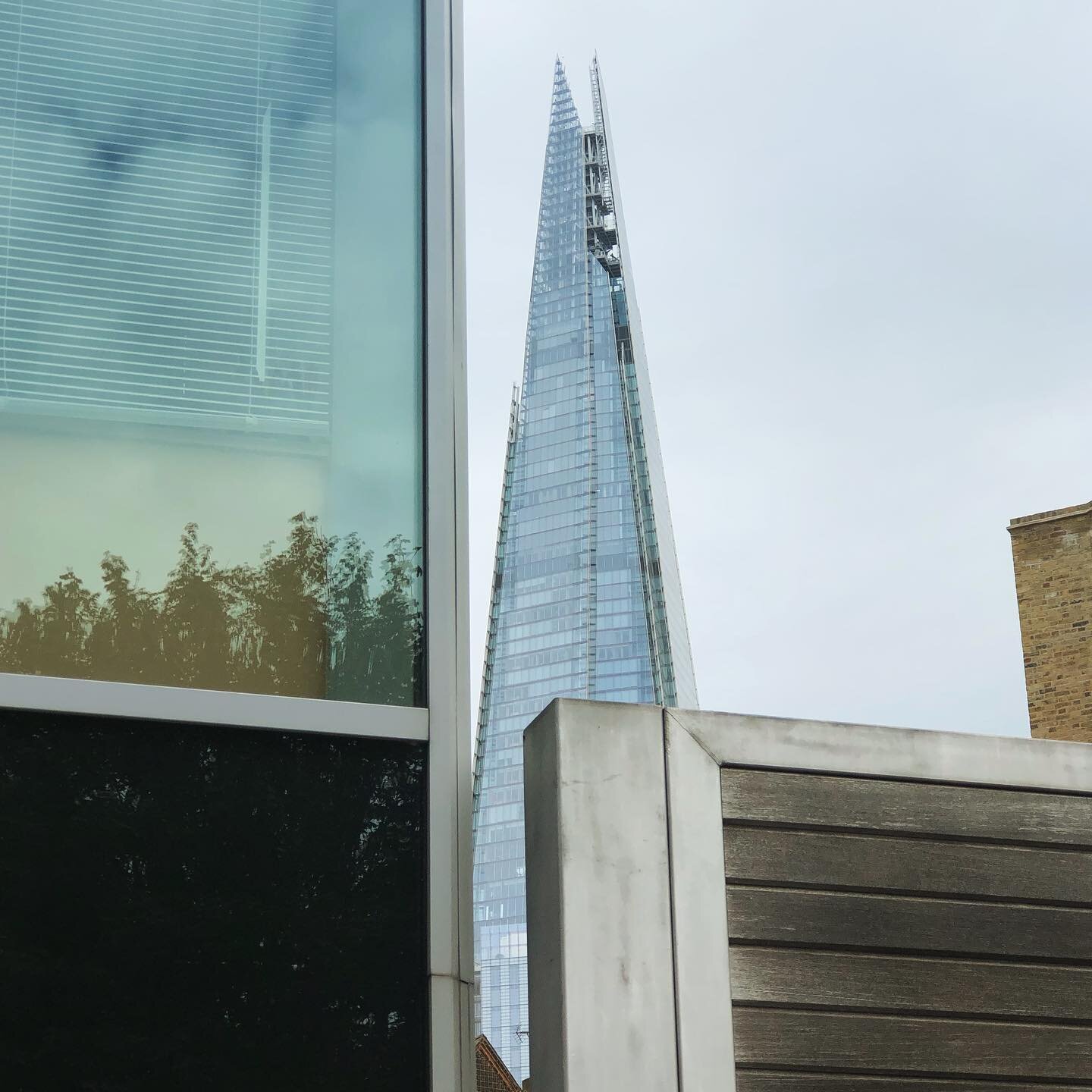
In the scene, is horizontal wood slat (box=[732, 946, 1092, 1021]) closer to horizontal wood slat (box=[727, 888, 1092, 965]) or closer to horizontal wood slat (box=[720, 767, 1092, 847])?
horizontal wood slat (box=[727, 888, 1092, 965])

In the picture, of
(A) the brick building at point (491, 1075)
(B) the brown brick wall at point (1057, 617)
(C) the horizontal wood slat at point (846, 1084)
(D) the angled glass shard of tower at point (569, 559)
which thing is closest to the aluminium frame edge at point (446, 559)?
(C) the horizontal wood slat at point (846, 1084)

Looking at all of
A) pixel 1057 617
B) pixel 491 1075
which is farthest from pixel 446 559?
pixel 491 1075

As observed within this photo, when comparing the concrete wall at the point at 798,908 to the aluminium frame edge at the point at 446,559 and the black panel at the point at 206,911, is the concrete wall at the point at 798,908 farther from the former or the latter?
the black panel at the point at 206,911

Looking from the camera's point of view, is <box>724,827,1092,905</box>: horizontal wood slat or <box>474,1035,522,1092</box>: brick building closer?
<box>724,827,1092,905</box>: horizontal wood slat

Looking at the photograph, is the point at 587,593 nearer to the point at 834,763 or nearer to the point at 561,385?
the point at 561,385

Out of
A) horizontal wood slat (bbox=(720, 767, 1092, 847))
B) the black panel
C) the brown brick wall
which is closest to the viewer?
the black panel

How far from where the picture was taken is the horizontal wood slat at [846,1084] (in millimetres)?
3195

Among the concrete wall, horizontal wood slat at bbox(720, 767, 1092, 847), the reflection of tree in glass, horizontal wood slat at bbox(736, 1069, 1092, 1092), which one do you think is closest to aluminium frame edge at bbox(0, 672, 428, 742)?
the reflection of tree in glass

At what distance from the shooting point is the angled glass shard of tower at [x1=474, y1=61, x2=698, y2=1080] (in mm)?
102938

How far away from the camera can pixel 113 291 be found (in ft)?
11.1

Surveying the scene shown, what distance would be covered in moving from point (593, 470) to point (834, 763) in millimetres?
103715

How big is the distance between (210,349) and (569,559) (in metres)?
102

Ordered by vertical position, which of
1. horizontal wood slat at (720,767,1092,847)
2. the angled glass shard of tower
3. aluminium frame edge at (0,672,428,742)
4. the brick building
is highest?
A: the angled glass shard of tower

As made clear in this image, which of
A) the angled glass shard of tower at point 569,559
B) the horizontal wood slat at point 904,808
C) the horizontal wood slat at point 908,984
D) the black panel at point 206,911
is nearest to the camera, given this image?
the black panel at point 206,911
